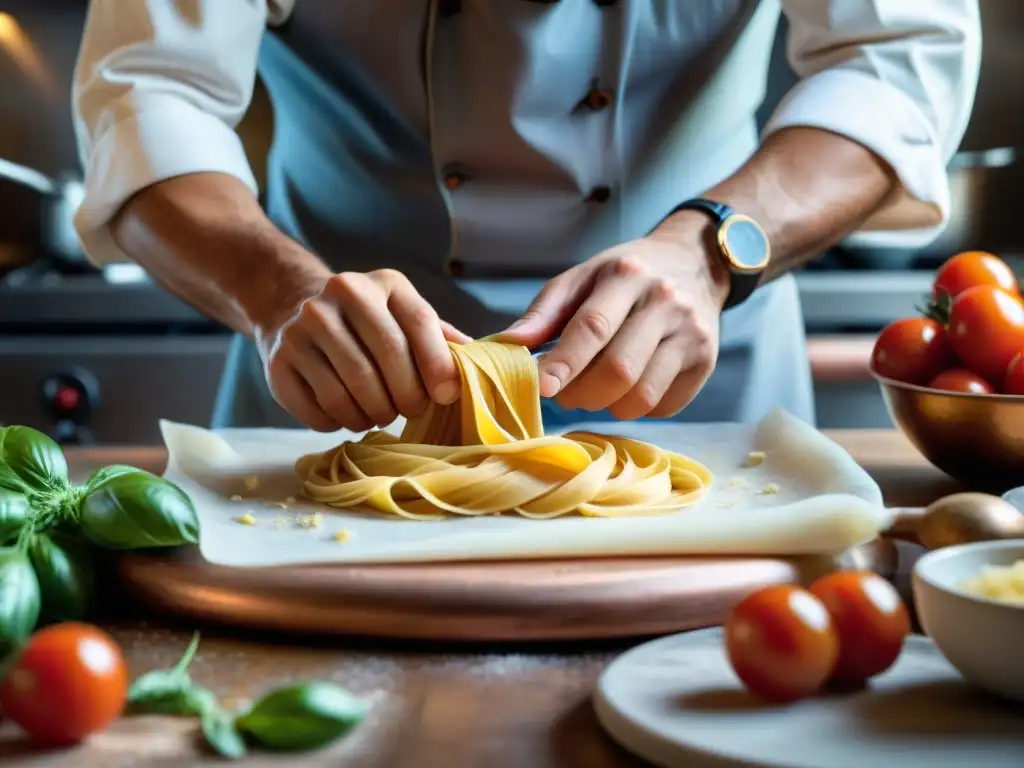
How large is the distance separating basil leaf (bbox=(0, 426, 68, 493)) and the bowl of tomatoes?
0.87 metres

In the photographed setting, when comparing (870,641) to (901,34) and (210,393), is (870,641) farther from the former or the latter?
(210,393)

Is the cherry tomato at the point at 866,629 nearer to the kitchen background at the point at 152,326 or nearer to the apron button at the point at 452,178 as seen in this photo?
the apron button at the point at 452,178

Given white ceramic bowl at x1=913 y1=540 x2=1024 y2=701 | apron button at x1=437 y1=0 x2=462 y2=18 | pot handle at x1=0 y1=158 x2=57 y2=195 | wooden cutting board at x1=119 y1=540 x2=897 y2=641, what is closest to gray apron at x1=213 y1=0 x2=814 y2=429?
apron button at x1=437 y1=0 x2=462 y2=18

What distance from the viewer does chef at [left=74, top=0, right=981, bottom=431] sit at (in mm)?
1452

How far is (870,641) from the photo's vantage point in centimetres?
73

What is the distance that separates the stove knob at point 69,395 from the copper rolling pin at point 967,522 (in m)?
2.15

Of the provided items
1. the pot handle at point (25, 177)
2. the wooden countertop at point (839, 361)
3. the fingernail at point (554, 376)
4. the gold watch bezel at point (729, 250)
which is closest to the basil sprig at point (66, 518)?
the fingernail at point (554, 376)

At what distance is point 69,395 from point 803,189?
1.80 m

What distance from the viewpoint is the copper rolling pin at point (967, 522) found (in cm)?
93

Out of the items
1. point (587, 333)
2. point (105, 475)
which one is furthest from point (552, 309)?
point (105, 475)

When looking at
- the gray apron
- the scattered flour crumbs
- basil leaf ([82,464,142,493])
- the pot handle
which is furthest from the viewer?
the pot handle

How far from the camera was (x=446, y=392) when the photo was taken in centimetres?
126

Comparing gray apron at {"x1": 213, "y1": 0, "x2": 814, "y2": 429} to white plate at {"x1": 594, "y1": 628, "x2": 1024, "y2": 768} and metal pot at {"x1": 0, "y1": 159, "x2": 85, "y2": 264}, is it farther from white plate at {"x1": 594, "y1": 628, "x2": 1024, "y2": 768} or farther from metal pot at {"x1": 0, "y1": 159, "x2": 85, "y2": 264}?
metal pot at {"x1": 0, "y1": 159, "x2": 85, "y2": 264}

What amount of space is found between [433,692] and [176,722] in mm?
170
